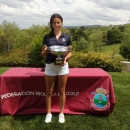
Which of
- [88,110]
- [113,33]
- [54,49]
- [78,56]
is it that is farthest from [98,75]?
[113,33]

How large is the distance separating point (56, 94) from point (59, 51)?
1.00m

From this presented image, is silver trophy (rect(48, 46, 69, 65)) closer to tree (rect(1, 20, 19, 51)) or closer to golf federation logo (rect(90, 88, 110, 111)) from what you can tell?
golf federation logo (rect(90, 88, 110, 111))

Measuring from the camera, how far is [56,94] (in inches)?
150

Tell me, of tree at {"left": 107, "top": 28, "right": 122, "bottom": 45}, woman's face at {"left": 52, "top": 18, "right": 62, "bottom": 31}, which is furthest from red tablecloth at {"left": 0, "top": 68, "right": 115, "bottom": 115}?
tree at {"left": 107, "top": 28, "right": 122, "bottom": 45}

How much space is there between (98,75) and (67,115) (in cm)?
87

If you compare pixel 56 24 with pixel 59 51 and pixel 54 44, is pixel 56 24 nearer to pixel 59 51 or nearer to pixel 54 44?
pixel 54 44

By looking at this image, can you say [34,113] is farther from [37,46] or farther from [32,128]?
[37,46]

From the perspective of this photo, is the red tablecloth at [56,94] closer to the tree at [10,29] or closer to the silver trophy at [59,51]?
the silver trophy at [59,51]

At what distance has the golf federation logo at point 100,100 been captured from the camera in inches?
150

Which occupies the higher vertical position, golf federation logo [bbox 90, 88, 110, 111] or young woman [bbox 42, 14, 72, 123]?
young woman [bbox 42, 14, 72, 123]

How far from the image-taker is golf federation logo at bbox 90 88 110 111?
3.80 m

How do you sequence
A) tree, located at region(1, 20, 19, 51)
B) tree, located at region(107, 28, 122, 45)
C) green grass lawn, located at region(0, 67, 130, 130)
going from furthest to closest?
1. tree, located at region(107, 28, 122, 45)
2. tree, located at region(1, 20, 19, 51)
3. green grass lawn, located at region(0, 67, 130, 130)

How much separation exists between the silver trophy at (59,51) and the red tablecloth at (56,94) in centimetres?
63

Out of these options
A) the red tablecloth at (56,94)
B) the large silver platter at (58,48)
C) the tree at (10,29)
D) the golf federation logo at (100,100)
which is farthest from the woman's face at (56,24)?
the tree at (10,29)
